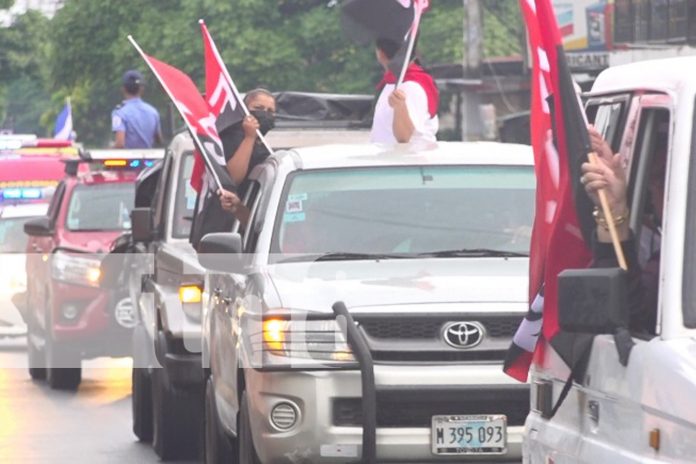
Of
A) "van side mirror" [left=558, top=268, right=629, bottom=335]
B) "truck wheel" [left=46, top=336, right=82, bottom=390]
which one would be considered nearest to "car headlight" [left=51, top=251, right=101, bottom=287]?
"truck wheel" [left=46, top=336, right=82, bottom=390]

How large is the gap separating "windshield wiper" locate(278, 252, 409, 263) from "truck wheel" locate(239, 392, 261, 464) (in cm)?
73

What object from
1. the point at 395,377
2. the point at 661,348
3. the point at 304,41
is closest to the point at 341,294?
the point at 395,377

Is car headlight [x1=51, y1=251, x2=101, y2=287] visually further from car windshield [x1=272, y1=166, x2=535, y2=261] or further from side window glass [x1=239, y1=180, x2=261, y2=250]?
car windshield [x1=272, y1=166, x2=535, y2=261]

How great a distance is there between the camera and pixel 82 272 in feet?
59.2

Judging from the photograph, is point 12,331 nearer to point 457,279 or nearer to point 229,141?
point 229,141

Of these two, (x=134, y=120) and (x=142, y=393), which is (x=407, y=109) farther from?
(x=134, y=120)

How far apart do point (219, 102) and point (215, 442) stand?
2.84 meters

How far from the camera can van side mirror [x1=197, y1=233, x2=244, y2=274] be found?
955 cm

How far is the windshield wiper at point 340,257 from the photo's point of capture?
31.8ft

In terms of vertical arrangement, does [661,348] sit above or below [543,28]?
below

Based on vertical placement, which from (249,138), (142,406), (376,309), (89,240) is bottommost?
(142,406)

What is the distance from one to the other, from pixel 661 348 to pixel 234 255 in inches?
194

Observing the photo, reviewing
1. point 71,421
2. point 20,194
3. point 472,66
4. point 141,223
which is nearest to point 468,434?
point 141,223

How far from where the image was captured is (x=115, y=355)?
18.6 meters
